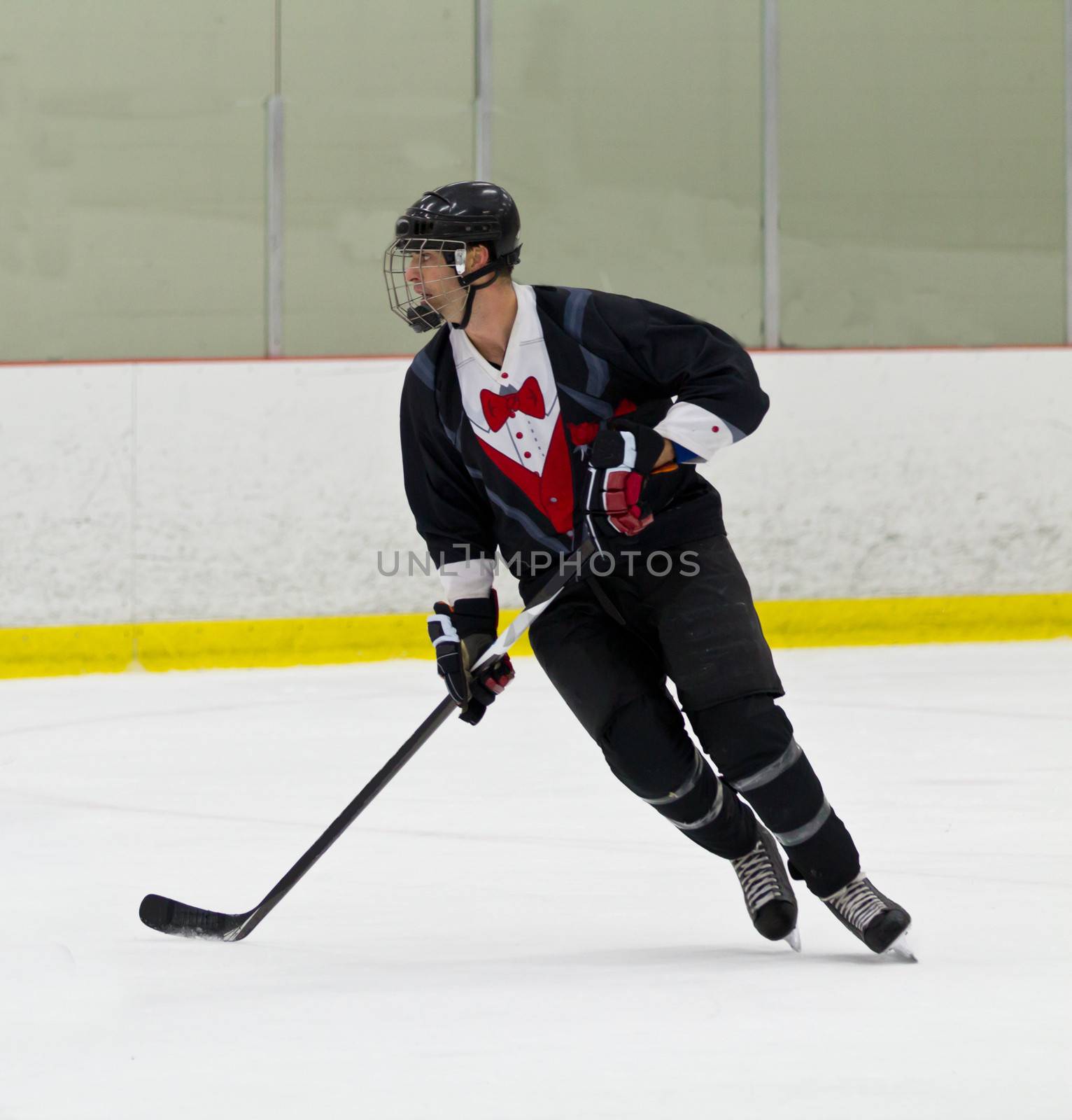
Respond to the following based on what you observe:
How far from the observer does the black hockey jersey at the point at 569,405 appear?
2143 millimetres

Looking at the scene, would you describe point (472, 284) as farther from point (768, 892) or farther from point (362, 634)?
point (362, 634)

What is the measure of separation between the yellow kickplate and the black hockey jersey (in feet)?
9.14

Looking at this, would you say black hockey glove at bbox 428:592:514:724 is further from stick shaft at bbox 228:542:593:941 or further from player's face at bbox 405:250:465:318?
player's face at bbox 405:250:465:318

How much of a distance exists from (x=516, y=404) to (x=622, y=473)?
8.4 inches

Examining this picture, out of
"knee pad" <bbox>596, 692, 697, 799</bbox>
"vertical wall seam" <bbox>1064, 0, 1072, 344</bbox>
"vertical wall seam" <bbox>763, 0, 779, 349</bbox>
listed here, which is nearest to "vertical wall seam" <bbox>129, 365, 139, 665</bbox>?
"vertical wall seam" <bbox>763, 0, 779, 349</bbox>

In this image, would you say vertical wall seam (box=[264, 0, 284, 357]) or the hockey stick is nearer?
the hockey stick

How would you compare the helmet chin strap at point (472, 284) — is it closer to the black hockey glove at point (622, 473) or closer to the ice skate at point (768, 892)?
the black hockey glove at point (622, 473)

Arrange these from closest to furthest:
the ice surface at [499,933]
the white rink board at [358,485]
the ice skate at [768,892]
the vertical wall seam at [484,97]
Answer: the ice surface at [499,933]
the ice skate at [768,892]
the white rink board at [358,485]
the vertical wall seam at [484,97]

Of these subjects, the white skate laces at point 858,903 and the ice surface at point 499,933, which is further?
the white skate laces at point 858,903

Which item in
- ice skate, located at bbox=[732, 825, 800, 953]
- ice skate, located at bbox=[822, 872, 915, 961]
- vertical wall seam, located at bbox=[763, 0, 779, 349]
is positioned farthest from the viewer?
vertical wall seam, located at bbox=[763, 0, 779, 349]

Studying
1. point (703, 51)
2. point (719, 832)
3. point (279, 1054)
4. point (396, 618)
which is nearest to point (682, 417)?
point (719, 832)

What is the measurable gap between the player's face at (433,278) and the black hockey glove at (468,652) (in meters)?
0.43

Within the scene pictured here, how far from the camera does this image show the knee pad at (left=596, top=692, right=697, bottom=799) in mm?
2119

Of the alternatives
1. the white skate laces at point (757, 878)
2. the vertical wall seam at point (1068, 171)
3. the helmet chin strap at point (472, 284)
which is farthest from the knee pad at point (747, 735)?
the vertical wall seam at point (1068, 171)
